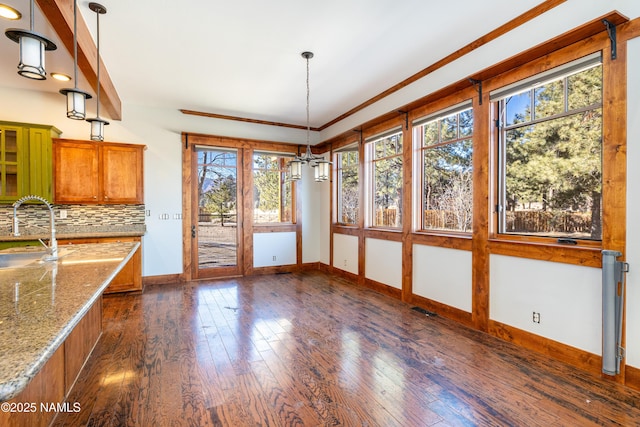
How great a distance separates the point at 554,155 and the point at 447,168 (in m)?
1.22

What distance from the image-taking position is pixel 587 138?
265 cm

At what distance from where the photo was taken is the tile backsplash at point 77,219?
4660mm

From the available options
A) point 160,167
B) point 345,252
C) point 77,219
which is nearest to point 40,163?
point 77,219

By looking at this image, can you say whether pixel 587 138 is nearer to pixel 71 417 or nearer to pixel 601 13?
pixel 601 13

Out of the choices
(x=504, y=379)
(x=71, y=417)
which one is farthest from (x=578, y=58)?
(x=71, y=417)

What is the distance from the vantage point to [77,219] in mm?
5016

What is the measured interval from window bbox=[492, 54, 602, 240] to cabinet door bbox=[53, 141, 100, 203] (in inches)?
224

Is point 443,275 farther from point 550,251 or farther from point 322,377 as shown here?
point 322,377

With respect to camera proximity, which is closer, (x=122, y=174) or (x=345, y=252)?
(x=122, y=174)

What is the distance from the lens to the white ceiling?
2791mm

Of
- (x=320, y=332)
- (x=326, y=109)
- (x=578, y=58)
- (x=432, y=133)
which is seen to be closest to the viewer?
(x=578, y=58)

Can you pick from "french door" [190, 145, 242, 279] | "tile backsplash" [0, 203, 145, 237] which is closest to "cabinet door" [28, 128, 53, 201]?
"tile backsplash" [0, 203, 145, 237]

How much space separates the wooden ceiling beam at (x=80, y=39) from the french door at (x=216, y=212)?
5.89ft

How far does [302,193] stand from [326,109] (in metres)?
1.91
